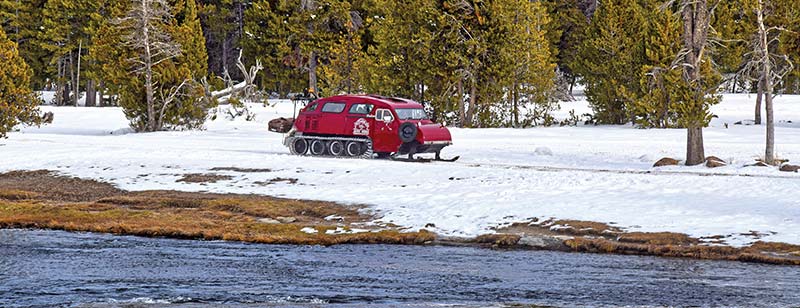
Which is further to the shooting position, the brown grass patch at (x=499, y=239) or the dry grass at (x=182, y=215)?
the dry grass at (x=182, y=215)

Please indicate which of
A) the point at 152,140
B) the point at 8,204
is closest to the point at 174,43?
the point at 152,140

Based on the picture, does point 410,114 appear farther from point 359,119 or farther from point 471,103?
point 471,103

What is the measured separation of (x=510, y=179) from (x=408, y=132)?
5606mm

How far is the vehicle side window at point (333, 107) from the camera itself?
103 feet

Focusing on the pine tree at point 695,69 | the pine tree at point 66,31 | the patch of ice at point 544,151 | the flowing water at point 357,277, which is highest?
the pine tree at point 66,31

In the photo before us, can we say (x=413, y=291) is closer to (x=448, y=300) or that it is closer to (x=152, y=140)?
(x=448, y=300)

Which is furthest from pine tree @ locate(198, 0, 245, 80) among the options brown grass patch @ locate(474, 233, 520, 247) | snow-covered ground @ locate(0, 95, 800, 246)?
brown grass patch @ locate(474, 233, 520, 247)

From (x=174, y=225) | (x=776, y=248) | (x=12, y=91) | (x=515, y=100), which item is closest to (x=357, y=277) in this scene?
(x=174, y=225)

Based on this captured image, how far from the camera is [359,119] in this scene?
31000 millimetres

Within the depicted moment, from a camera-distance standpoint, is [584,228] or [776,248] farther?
[584,228]

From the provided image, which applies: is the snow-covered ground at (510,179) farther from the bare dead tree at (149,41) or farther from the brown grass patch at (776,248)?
the bare dead tree at (149,41)

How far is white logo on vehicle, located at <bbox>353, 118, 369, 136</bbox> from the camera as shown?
3097 centimetres

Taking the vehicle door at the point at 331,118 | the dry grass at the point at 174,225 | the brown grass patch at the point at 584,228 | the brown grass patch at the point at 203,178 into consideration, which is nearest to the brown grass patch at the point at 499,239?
the dry grass at the point at 174,225

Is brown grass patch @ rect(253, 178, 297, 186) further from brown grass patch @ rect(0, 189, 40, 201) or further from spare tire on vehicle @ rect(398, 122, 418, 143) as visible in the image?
brown grass patch @ rect(0, 189, 40, 201)
